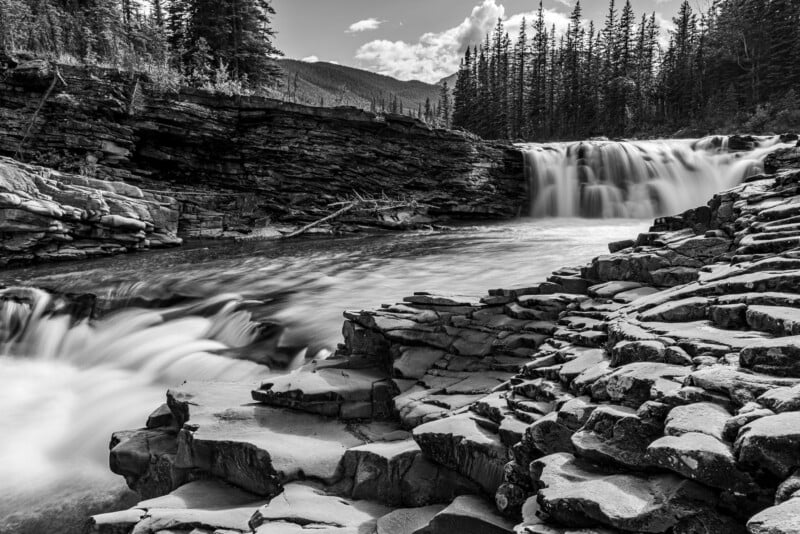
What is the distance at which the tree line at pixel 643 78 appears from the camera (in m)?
46.4

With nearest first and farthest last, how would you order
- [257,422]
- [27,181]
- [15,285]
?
[257,422] → [15,285] → [27,181]

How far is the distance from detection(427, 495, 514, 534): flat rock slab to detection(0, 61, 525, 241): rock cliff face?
68.3 ft

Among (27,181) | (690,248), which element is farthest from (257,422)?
(27,181)

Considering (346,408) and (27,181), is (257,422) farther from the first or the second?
(27,181)

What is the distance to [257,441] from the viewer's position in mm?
4543

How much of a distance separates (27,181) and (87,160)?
4.73 m

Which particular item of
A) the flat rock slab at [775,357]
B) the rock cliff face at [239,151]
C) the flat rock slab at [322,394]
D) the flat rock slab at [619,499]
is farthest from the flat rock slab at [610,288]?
the rock cliff face at [239,151]

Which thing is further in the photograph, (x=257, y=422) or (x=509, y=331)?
(x=509, y=331)

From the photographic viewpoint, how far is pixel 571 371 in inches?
156

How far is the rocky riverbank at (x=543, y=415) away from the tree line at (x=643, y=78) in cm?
4532

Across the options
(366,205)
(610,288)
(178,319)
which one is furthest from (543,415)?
(366,205)

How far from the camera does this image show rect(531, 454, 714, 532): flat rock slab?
2.26 m

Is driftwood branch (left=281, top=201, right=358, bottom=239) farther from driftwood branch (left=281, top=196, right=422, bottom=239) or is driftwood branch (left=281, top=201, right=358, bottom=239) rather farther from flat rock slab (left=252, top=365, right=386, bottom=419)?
flat rock slab (left=252, top=365, right=386, bottom=419)

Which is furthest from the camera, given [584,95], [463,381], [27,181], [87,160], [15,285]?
[584,95]
